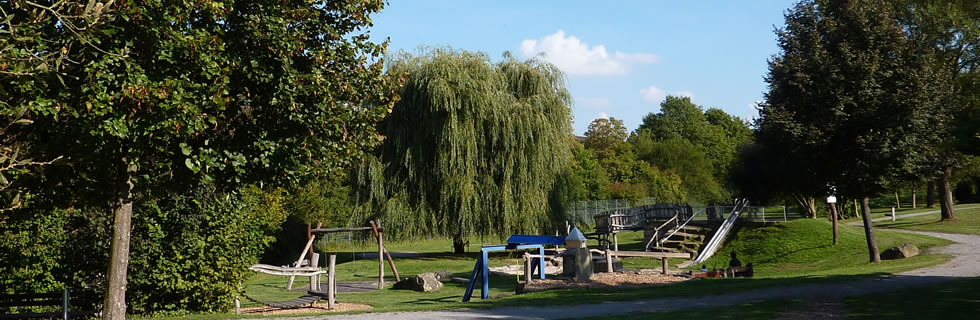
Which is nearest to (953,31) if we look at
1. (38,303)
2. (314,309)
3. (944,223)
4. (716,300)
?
(944,223)

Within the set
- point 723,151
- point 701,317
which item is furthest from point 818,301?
point 723,151

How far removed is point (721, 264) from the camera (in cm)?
3153

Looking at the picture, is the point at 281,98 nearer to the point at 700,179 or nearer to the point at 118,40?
the point at 118,40

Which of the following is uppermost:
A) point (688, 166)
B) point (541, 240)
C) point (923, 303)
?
Result: point (688, 166)

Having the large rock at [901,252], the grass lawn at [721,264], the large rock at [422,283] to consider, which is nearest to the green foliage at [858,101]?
the large rock at [901,252]

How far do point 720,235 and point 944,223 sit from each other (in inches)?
542

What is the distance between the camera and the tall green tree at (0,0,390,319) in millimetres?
10484

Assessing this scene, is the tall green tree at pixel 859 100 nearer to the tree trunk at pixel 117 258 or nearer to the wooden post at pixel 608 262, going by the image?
the wooden post at pixel 608 262

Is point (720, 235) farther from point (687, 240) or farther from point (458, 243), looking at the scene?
point (458, 243)

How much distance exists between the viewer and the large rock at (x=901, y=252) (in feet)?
86.4

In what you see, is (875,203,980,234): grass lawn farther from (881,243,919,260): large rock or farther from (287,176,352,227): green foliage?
(287,176,352,227): green foliage

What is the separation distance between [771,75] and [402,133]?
54.0 feet

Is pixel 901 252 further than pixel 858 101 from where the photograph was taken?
Yes

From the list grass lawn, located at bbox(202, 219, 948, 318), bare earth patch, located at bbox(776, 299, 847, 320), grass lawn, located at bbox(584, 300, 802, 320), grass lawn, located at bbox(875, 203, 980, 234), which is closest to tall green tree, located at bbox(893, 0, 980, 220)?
grass lawn, located at bbox(875, 203, 980, 234)
